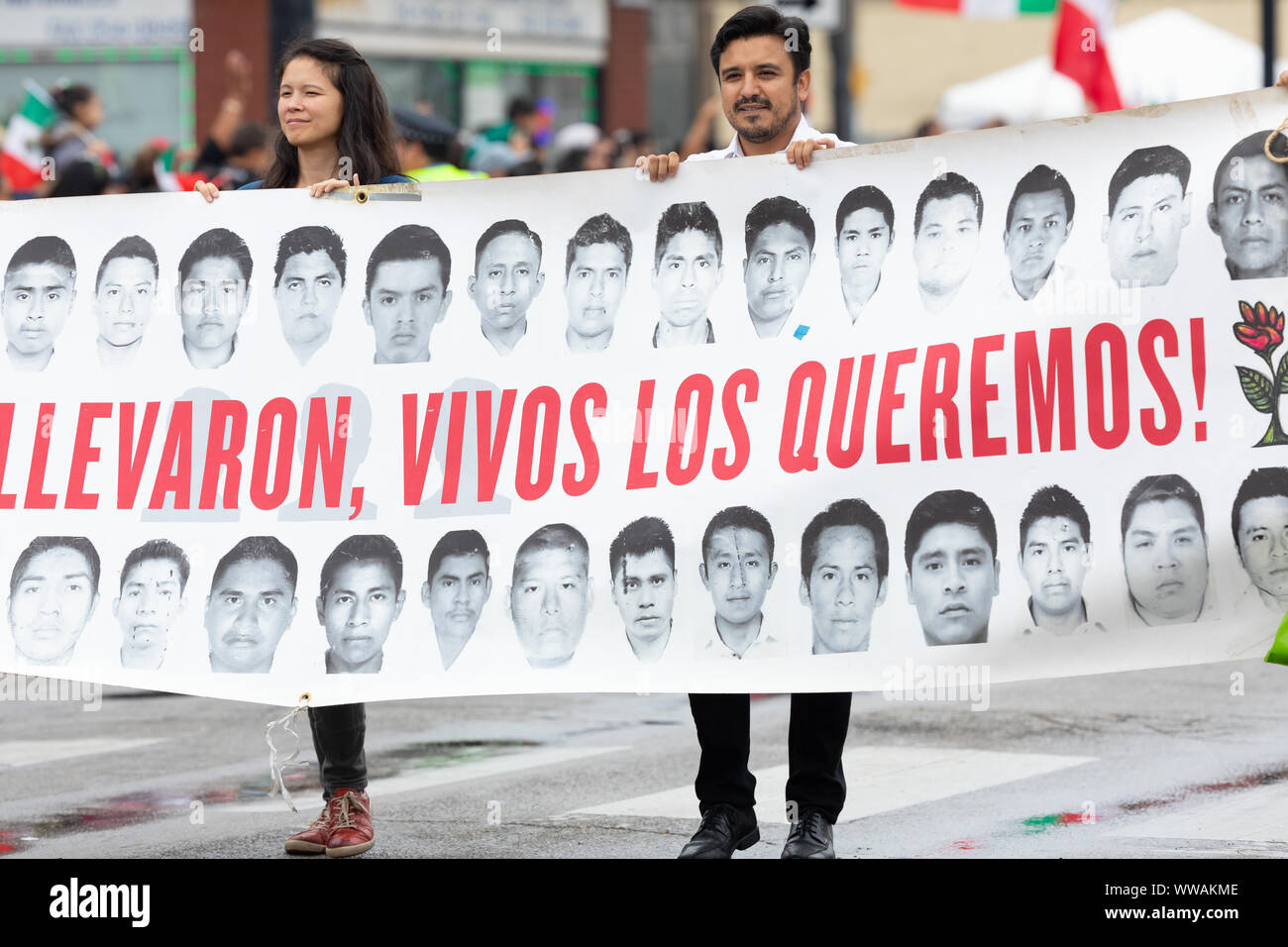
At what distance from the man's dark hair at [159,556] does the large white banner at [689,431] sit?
0.05ft

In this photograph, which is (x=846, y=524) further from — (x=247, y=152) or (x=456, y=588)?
(x=247, y=152)

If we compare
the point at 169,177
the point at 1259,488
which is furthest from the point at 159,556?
the point at 169,177

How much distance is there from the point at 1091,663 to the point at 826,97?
107ft

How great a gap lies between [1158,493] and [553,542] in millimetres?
1482

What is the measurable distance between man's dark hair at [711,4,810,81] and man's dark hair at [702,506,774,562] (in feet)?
3.62

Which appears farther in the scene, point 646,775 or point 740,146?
point 646,775

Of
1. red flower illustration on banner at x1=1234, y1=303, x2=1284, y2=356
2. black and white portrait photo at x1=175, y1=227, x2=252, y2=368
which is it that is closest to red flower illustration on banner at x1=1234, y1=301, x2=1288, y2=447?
red flower illustration on banner at x1=1234, y1=303, x2=1284, y2=356

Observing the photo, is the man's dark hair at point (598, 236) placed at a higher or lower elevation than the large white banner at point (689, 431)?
higher

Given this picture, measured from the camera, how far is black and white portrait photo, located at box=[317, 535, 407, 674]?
5.18 meters

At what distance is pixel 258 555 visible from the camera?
17.4 ft

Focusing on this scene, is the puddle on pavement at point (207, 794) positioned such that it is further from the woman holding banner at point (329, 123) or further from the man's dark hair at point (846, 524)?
the man's dark hair at point (846, 524)

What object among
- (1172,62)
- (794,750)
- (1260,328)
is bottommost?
(794,750)

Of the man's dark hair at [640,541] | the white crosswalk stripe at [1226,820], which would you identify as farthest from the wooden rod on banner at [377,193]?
the white crosswalk stripe at [1226,820]

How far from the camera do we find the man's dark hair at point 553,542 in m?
5.18
